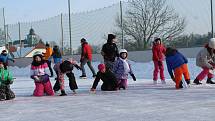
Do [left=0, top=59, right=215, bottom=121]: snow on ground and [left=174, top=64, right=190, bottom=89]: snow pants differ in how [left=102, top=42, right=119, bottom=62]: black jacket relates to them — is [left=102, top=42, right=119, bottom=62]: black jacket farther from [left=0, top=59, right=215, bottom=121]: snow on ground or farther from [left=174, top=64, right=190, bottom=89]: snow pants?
[left=174, top=64, right=190, bottom=89]: snow pants

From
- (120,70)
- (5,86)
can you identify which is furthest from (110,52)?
(5,86)

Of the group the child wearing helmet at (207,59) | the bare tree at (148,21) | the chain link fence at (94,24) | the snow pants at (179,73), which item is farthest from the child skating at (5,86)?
the bare tree at (148,21)

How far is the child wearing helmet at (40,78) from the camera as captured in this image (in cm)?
956

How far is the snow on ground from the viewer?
6020 millimetres

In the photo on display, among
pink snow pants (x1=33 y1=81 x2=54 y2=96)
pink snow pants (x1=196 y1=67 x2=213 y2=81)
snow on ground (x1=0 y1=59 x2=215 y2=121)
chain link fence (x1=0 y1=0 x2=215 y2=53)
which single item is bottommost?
snow on ground (x1=0 y1=59 x2=215 y2=121)

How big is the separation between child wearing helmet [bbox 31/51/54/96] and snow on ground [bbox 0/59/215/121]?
1.06 ft

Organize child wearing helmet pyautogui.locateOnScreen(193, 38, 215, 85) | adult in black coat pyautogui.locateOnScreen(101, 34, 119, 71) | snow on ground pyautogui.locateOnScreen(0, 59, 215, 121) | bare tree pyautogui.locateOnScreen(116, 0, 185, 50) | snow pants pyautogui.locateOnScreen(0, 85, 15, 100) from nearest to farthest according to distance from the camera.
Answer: snow on ground pyautogui.locateOnScreen(0, 59, 215, 121) → snow pants pyautogui.locateOnScreen(0, 85, 15, 100) → child wearing helmet pyautogui.locateOnScreen(193, 38, 215, 85) → adult in black coat pyautogui.locateOnScreen(101, 34, 119, 71) → bare tree pyautogui.locateOnScreen(116, 0, 185, 50)

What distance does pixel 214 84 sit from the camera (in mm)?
10234

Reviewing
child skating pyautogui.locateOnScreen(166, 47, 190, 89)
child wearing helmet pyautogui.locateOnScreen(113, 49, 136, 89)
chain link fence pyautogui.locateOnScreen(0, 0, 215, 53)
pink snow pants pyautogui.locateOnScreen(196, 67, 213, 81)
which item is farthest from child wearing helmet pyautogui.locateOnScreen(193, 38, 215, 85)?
chain link fence pyautogui.locateOnScreen(0, 0, 215, 53)

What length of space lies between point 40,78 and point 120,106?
3061 mm

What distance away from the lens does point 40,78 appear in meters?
9.57

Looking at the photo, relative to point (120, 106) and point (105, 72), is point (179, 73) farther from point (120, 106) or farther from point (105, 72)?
point (120, 106)

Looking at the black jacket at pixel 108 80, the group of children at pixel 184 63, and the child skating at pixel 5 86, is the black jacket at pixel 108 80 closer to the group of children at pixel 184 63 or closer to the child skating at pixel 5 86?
the group of children at pixel 184 63

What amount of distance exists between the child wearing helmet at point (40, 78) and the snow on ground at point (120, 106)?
0.32 meters
